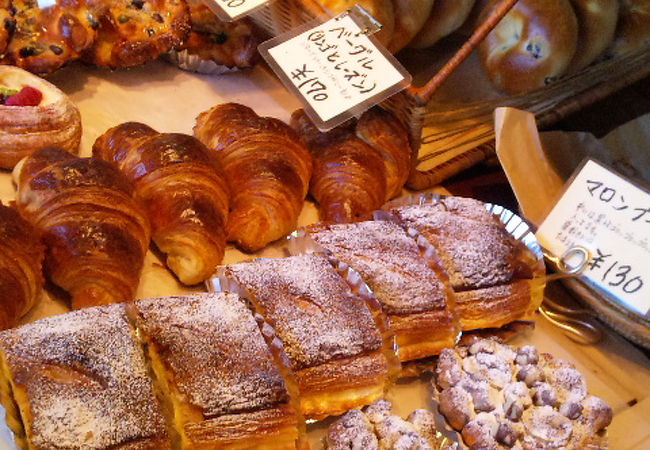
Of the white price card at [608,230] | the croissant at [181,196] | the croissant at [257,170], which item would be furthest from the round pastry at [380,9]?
the white price card at [608,230]

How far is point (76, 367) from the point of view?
4.80 feet

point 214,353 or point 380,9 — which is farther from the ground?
point 380,9

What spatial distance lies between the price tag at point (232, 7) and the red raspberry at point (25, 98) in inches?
24.8

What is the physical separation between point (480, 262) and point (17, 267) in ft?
3.96

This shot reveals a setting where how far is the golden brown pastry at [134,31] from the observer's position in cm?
254

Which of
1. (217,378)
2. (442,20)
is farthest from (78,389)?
(442,20)

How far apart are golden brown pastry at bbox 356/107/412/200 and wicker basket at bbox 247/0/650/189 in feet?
0.11

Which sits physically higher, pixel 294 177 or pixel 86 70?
pixel 294 177

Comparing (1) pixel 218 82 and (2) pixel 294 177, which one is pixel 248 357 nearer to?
(2) pixel 294 177

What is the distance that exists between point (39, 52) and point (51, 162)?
592mm

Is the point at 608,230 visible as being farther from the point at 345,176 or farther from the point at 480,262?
the point at 345,176

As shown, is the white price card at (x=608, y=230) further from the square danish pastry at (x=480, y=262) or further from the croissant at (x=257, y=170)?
the croissant at (x=257, y=170)

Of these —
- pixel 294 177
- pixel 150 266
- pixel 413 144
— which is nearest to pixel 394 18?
pixel 413 144

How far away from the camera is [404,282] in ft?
6.26
